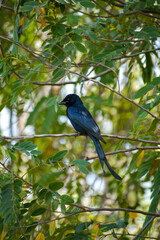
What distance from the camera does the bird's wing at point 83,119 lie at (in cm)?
463

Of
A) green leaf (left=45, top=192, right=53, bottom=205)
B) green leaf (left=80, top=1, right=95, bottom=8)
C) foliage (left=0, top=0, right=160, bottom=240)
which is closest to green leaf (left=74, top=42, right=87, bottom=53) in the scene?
foliage (left=0, top=0, right=160, bottom=240)

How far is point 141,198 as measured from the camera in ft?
20.7

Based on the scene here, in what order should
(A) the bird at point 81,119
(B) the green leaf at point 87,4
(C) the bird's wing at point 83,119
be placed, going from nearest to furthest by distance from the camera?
(B) the green leaf at point 87,4 < (A) the bird at point 81,119 < (C) the bird's wing at point 83,119

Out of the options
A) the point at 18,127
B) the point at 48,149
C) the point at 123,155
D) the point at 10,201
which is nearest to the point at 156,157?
the point at 10,201

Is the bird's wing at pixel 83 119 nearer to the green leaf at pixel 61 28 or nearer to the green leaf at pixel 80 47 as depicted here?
the green leaf at pixel 80 47

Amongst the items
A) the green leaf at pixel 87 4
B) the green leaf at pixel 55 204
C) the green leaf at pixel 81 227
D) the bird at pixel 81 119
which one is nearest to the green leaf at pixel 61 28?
the green leaf at pixel 87 4

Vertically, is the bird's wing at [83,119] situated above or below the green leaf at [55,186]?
above

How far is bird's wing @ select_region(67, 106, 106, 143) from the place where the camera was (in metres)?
4.63

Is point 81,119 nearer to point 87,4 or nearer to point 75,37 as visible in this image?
point 75,37

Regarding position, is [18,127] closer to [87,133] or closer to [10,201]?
[87,133]

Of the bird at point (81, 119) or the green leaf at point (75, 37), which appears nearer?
the green leaf at point (75, 37)

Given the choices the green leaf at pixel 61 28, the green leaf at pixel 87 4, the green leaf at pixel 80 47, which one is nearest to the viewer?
the green leaf at pixel 87 4

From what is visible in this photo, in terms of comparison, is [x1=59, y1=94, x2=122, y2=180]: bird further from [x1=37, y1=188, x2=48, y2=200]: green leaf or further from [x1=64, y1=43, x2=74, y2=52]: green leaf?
[x1=37, y1=188, x2=48, y2=200]: green leaf

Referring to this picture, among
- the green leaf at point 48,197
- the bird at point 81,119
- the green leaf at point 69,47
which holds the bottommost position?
the green leaf at point 48,197
